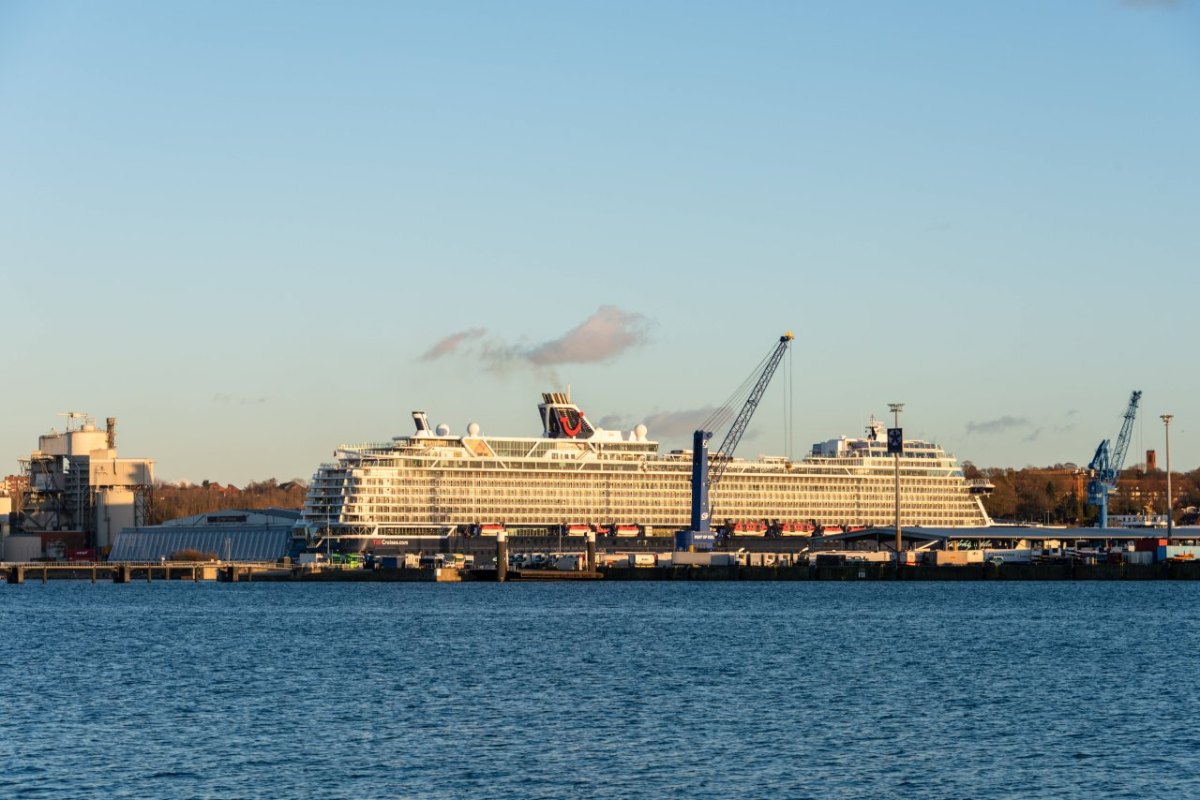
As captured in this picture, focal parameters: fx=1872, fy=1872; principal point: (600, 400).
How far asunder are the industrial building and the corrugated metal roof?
9016 mm

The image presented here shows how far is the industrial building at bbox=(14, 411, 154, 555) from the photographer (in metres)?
164

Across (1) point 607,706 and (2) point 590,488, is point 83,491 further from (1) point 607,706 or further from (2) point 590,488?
(1) point 607,706

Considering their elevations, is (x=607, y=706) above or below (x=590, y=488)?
below

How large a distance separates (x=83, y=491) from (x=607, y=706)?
132 metres

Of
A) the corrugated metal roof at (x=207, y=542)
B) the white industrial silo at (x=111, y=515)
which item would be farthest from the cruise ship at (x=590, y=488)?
the white industrial silo at (x=111, y=515)

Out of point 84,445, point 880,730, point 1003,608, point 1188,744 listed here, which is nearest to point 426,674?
point 880,730

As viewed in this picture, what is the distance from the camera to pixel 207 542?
486ft

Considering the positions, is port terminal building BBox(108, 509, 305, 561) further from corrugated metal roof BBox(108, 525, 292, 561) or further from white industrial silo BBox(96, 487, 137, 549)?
white industrial silo BBox(96, 487, 137, 549)

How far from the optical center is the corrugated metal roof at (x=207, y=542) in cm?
14362

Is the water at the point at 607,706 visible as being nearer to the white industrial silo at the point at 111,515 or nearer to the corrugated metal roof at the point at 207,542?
the corrugated metal roof at the point at 207,542

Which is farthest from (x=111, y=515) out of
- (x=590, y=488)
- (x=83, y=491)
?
(x=590, y=488)

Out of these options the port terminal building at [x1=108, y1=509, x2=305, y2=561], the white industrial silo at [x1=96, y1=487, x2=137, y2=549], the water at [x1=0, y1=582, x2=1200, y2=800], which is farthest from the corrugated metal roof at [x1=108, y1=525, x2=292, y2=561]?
the water at [x1=0, y1=582, x2=1200, y2=800]

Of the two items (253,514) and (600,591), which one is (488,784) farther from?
(253,514)

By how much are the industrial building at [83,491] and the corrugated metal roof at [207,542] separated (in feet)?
29.6
